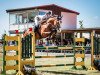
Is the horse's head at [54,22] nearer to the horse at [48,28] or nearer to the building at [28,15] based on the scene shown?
the horse at [48,28]

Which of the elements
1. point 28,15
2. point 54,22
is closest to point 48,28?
point 54,22

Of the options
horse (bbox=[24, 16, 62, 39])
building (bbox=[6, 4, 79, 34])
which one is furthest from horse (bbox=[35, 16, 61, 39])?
building (bbox=[6, 4, 79, 34])

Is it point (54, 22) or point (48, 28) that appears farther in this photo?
point (48, 28)

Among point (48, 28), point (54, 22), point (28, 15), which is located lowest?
point (48, 28)

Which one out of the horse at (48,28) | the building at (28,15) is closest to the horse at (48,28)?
the horse at (48,28)

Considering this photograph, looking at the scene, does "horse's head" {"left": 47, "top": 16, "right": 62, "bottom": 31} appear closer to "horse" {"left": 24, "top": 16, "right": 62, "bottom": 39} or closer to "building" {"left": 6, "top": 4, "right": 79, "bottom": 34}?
"horse" {"left": 24, "top": 16, "right": 62, "bottom": 39}

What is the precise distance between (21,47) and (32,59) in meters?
0.68

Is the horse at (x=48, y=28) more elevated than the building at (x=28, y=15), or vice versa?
the building at (x=28, y=15)

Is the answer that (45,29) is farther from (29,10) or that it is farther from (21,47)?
(29,10)

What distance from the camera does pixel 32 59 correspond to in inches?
396

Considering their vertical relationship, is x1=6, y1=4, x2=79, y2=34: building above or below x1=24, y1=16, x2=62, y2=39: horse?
above

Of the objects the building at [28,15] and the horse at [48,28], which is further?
the building at [28,15]

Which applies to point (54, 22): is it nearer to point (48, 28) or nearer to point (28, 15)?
point (48, 28)

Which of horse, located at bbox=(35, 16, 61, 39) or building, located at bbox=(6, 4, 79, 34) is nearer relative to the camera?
horse, located at bbox=(35, 16, 61, 39)
